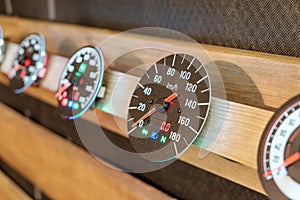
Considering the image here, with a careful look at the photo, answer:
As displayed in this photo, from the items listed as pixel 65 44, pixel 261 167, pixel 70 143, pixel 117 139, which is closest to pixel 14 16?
pixel 65 44

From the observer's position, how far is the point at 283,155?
57cm

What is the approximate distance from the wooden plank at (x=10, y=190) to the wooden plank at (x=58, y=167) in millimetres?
57

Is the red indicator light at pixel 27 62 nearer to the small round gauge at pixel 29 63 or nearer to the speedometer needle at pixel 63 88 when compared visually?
the small round gauge at pixel 29 63

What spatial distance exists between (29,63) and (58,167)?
0.95ft

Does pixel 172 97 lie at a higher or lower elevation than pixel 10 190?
higher

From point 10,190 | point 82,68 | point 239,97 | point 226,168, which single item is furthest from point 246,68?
point 10,190

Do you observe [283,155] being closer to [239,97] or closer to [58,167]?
[239,97]

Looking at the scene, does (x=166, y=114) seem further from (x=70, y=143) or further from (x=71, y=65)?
(x=70, y=143)

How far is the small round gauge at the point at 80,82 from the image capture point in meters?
0.90

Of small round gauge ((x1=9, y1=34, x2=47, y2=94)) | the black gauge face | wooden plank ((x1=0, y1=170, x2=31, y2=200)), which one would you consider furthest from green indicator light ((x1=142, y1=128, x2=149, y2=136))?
wooden plank ((x1=0, y1=170, x2=31, y2=200))

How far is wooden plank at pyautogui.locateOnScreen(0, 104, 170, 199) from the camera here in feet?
3.10

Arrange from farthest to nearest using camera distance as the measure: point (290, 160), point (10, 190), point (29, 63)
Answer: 1. point (10, 190)
2. point (29, 63)
3. point (290, 160)

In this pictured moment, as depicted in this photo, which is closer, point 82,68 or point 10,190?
point 82,68

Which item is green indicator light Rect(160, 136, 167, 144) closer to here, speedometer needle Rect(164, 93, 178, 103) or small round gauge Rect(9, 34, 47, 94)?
speedometer needle Rect(164, 93, 178, 103)
